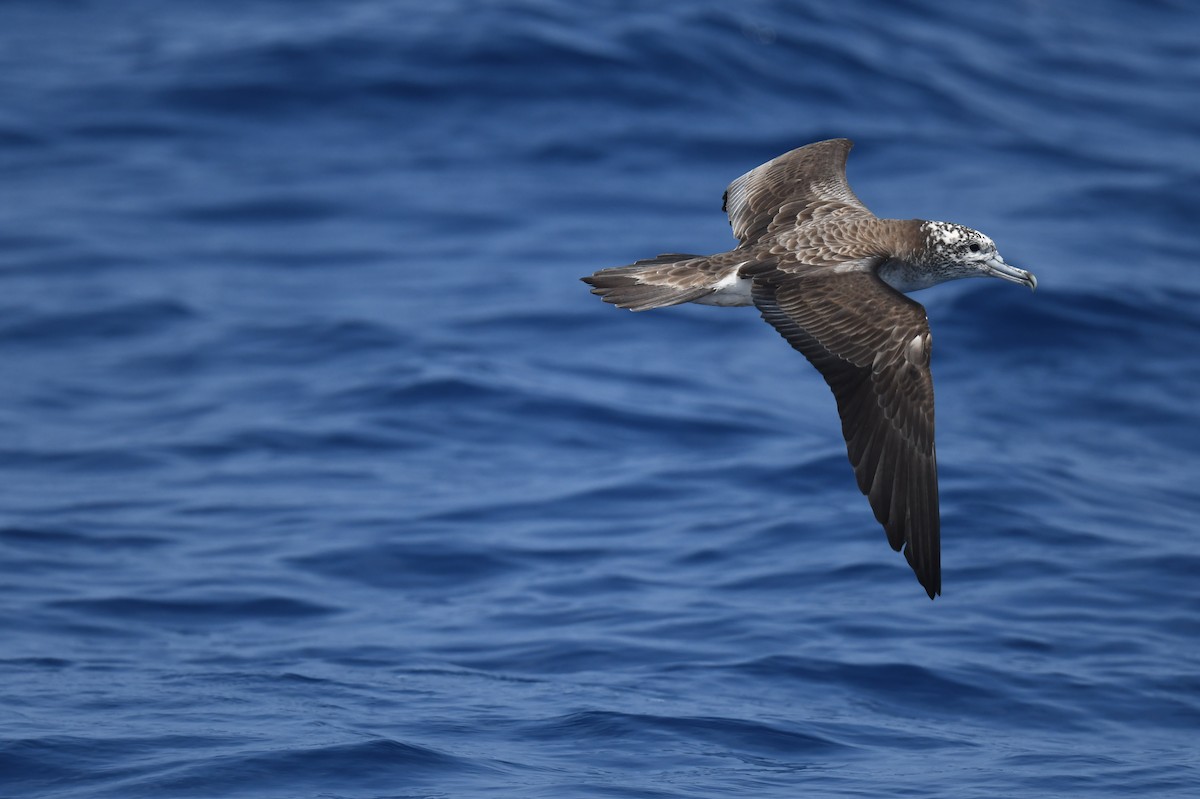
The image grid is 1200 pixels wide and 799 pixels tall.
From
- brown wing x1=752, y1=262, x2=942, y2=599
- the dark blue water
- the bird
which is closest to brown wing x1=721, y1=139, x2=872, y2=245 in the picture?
the bird

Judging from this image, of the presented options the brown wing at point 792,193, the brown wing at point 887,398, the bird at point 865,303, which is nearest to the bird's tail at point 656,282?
the bird at point 865,303

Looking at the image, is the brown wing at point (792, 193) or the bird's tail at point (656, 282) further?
the brown wing at point (792, 193)

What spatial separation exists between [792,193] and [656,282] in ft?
4.91

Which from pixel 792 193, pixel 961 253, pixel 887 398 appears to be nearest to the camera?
pixel 887 398

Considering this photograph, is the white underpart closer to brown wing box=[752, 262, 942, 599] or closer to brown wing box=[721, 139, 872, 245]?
brown wing box=[752, 262, 942, 599]

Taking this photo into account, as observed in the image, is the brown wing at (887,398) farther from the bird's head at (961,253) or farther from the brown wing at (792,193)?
the brown wing at (792,193)

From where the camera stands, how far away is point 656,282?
25.7ft

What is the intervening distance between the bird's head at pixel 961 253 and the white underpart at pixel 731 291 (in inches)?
34.1

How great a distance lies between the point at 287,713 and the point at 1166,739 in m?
4.46

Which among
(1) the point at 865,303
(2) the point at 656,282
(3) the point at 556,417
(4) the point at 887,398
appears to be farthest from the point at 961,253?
(3) the point at 556,417

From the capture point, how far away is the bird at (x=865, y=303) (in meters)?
7.38

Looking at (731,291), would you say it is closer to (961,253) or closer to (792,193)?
(961,253)

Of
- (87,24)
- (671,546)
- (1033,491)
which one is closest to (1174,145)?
(1033,491)

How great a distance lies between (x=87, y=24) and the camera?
18.2 m
